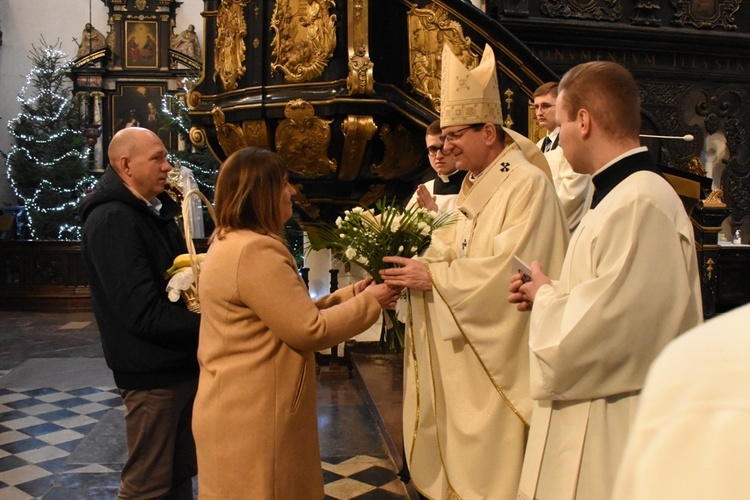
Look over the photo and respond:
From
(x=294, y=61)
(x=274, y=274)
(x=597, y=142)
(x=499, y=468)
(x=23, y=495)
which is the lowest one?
(x=23, y=495)

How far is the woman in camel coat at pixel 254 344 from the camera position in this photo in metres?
2.30

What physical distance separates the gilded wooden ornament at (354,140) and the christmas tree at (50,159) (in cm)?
1175

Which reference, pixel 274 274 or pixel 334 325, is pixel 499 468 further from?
pixel 274 274

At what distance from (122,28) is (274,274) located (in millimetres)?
17567

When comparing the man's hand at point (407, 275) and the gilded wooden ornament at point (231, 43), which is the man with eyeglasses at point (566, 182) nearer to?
the man's hand at point (407, 275)

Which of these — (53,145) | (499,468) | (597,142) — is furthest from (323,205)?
(53,145)

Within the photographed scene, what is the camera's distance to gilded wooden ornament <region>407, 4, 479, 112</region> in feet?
16.7

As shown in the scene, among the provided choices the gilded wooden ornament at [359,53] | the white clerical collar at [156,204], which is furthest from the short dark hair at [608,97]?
the gilded wooden ornament at [359,53]

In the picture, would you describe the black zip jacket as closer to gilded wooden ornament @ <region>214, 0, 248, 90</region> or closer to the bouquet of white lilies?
the bouquet of white lilies

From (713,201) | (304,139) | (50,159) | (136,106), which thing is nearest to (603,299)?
(304,139)

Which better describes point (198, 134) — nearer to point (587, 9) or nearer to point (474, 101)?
point (474, 101)

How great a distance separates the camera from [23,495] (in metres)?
4.25

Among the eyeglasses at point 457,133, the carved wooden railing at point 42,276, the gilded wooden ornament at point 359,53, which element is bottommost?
the carved wooden railing at point 42,276

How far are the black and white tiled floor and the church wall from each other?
39.4 feet
